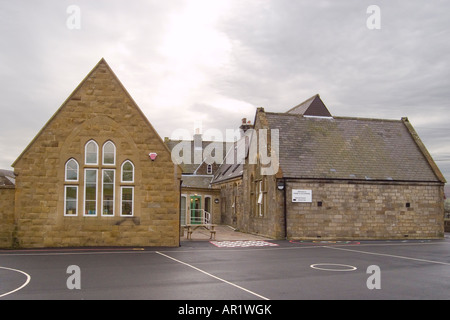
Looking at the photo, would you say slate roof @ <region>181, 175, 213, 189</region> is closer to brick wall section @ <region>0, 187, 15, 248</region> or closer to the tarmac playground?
the tarmac playground

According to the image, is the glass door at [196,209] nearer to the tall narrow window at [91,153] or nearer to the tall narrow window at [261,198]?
the tall narrow window at [261,198]

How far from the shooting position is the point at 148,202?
68.9ft

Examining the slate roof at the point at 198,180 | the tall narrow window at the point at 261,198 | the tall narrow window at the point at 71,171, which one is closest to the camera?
the tall narrow window at the point at 71,171

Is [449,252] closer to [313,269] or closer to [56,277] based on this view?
[313,269]

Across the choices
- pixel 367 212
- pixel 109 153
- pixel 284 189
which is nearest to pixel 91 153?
pixel 109 153

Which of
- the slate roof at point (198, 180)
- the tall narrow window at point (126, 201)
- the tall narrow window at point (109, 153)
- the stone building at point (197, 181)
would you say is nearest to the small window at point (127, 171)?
the tall narrow window at point (126, 201)

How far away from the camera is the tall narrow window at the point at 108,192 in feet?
68.2

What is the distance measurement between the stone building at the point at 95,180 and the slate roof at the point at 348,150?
28.9 feet

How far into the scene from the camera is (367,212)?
27.4m

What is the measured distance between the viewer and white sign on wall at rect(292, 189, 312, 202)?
1033 inches

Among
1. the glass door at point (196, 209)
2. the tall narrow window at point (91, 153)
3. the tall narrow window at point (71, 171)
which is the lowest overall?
the glass door at point (196, 209)

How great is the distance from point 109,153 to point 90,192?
199 cm

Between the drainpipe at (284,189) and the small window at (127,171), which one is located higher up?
the small window at (127,171)
